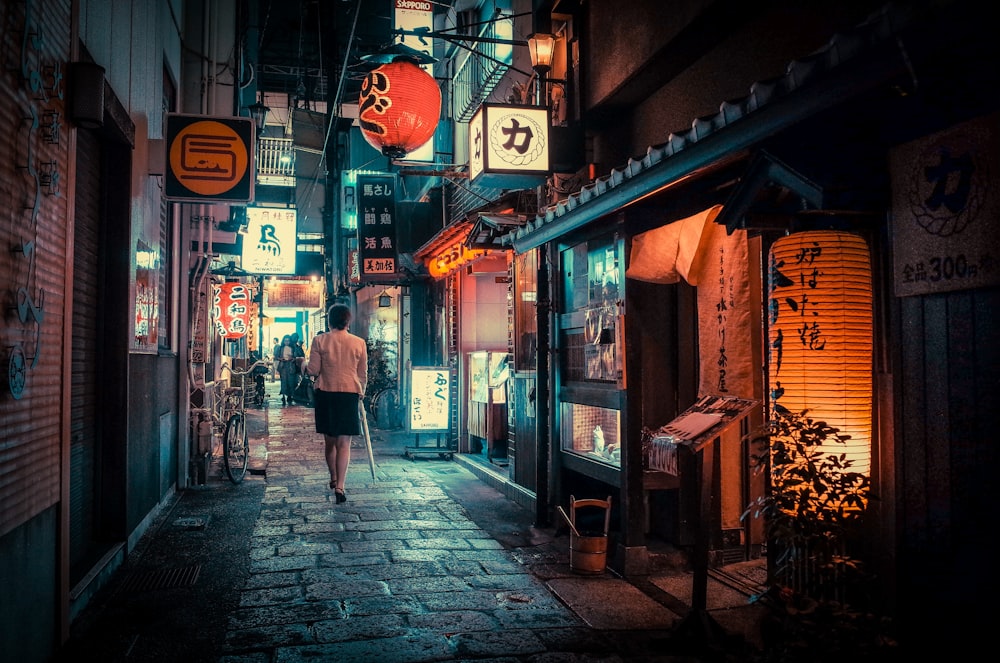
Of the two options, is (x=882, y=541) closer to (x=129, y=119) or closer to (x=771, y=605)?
(x=771, y=605)

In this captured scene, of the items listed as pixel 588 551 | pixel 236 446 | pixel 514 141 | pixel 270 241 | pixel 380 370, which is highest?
pixel 270 241

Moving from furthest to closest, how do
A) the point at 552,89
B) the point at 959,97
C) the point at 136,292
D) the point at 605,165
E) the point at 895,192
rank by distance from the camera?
1. the point at 552,89
2. the point at 605,165
3. the point at 136,292
4. the point at 895,192
5. the point at 959,97

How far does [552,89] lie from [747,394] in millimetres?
6994

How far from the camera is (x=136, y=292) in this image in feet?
31.5

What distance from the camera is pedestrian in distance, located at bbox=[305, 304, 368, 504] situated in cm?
1259

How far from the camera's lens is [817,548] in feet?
17.6

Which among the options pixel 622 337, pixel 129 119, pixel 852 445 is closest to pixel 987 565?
pixel 852 445

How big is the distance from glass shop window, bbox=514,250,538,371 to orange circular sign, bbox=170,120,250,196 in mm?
5146

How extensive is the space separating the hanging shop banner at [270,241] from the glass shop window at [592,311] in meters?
17.2

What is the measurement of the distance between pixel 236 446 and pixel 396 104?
26.8 ft

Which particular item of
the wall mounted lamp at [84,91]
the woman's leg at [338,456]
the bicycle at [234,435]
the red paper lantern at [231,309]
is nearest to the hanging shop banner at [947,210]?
the wall mounted lamp at [84,91]

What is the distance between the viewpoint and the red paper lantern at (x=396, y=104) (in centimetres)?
1286

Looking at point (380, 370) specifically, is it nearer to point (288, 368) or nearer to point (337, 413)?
point (288, 368)

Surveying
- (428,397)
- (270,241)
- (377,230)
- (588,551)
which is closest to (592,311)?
(588,551)
